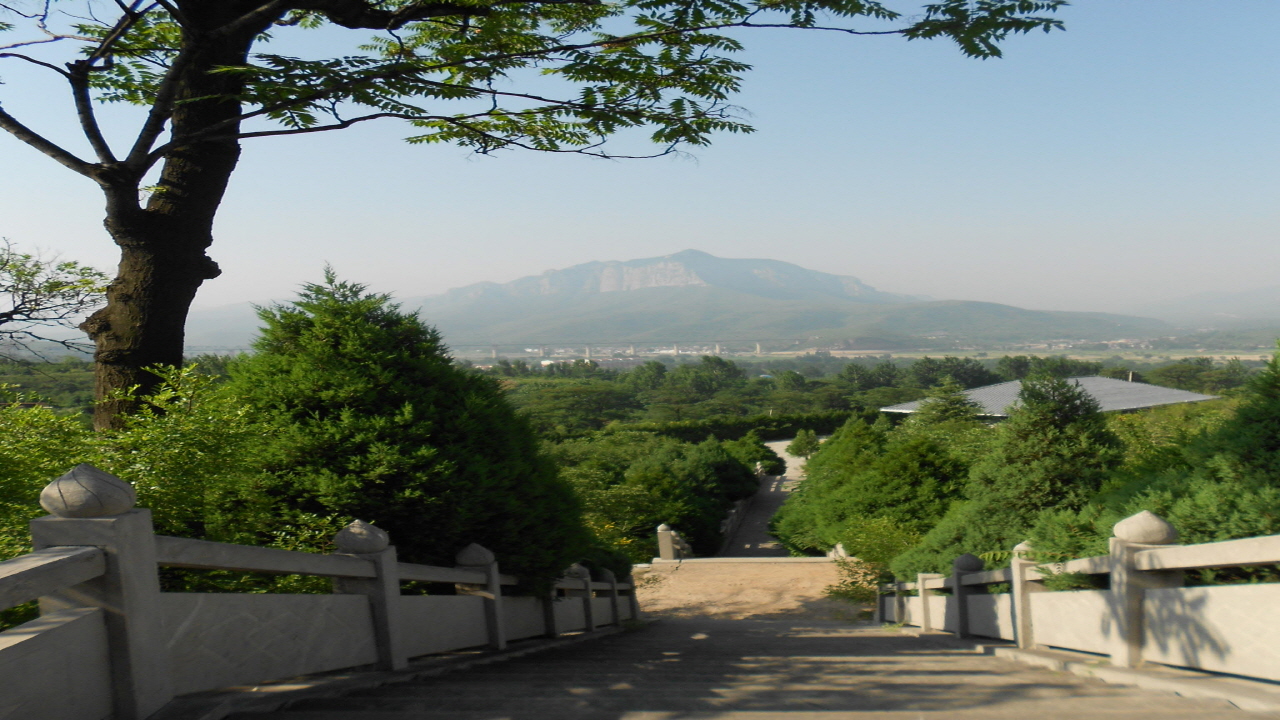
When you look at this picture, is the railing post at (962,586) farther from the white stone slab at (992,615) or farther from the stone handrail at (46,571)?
the stone handrail at (46,571)

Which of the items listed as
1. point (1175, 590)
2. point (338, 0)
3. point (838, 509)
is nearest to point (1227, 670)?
point (1175, 590)

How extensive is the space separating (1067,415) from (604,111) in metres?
5.13

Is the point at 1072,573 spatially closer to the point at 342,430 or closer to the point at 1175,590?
the point at 1175,590

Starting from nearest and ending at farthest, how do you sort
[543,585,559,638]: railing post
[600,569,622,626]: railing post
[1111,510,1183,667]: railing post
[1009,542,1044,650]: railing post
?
1. [1111,510,1183,667]: railing post
2. [1009,542,1044,650]: railing post
3. [543,585,559,638]: railing post
4. [600,569,622,626]: railing post

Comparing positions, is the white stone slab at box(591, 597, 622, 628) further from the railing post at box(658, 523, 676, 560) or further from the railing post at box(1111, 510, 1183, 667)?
the railing post at box(658, 523, 676, 560)

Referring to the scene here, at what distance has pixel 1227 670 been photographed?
3.56 meters

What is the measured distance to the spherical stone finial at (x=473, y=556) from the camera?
5.18m

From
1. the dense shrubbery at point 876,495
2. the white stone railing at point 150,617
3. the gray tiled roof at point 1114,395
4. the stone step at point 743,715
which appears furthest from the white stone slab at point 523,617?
the gray tiled roof at point 1114,395

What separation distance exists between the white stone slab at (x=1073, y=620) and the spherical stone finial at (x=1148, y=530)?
0.46m

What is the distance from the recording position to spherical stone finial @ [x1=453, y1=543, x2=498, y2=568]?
5180 millimetres

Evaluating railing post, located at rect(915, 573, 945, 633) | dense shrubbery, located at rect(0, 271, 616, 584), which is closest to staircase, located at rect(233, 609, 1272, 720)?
dense shrubbery, located at rect(0, 271, 616, 584)

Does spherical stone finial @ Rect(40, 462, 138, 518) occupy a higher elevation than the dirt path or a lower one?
higher

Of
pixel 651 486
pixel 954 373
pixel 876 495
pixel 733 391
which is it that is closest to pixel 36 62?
pixel 876 495

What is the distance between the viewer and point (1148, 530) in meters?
3.99
